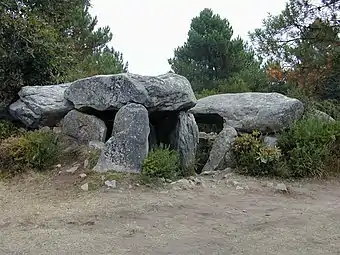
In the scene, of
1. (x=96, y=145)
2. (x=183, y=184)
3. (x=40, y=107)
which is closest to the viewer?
(x=183, y=184)

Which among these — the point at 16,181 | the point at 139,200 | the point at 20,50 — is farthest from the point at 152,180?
the point at 20,50

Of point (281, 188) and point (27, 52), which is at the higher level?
point (27, 52)

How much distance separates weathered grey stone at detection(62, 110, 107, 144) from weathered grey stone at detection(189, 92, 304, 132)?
218 cm

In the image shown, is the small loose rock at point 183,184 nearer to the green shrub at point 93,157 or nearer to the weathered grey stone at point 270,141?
the green shrub at point 93,157

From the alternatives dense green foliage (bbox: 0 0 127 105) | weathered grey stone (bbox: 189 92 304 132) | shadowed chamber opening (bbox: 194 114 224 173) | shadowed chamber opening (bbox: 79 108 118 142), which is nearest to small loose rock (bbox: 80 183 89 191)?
shadowed chamber opening (bbox: 79 108 118 142)

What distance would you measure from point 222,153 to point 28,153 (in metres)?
3.15


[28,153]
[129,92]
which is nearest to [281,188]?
[129,92]

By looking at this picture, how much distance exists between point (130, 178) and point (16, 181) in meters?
1.64

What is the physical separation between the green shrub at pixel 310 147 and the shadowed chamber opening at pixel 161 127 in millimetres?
1876

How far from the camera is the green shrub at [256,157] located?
24.5 ft

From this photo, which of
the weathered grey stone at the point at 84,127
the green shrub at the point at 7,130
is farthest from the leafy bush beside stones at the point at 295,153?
the green shrub at the point at 7,130

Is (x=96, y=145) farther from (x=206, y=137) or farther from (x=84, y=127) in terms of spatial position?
(x=206, y=137)

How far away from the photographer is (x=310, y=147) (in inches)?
302

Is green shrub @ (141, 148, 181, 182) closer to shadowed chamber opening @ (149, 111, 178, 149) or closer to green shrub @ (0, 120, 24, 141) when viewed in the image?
shadowed chamber opening @ (149, 111, 178, 149)
